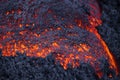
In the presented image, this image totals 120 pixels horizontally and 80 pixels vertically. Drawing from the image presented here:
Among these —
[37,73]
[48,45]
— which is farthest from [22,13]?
[37,73]

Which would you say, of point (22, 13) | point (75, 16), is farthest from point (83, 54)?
point (22, 13)

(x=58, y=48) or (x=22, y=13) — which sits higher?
(x=22, y=13)

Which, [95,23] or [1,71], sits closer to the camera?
[1,71]

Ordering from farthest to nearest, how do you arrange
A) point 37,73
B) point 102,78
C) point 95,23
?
point 95,23
point 102,78
point 37,73

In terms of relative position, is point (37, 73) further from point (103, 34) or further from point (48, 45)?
point (103, 34)

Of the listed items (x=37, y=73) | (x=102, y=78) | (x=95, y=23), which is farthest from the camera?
(x=95, y=23)

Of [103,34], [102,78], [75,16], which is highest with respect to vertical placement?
[75,16]
